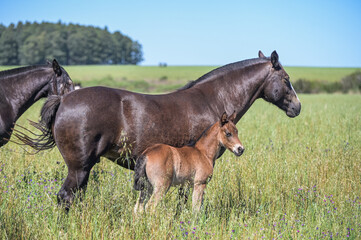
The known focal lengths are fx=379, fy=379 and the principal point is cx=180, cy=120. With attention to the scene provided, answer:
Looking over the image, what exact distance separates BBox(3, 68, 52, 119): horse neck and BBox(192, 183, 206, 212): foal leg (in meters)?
3.76

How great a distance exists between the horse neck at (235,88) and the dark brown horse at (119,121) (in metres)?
0.02

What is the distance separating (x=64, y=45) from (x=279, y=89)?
99175 mm

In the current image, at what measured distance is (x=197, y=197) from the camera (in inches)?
184

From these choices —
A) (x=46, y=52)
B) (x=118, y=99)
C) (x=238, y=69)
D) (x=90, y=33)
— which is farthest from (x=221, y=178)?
(x=90, y=33)

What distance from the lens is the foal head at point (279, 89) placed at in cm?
594

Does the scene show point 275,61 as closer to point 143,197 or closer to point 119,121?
point 119,121

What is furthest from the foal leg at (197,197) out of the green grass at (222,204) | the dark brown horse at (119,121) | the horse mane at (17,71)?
the horse mane at (17,71)

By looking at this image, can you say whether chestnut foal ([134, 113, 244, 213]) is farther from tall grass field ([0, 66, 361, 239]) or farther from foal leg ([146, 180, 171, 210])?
tall grass field ([0, 66, 361, 239])

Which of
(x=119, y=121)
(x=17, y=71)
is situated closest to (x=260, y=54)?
(x=119, y=121)

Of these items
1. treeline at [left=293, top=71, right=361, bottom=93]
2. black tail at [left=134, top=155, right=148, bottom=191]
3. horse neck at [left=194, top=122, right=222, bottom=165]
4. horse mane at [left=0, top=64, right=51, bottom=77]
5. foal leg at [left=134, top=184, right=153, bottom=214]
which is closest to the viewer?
black tail at [left=134, top=155, right=148, bottom=191]

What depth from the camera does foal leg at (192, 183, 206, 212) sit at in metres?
4.58

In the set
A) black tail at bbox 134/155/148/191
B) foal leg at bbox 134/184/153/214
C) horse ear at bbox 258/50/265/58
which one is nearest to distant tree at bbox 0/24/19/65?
horse ear at bbox 258/50/265/58

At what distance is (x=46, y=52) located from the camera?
89.4 m

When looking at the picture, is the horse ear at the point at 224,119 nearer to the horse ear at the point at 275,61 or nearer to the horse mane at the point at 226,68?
the horse mane at the point at 226,68
